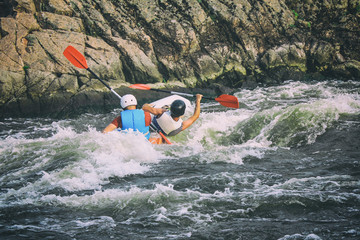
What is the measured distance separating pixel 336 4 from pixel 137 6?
9.52 metres

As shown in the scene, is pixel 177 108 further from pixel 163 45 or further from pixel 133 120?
pixel 163 45

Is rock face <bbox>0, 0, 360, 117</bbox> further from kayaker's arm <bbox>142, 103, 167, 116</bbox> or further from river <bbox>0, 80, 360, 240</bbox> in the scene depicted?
kayaker's arm <bbox>142, 103, 167, 116</bbox>

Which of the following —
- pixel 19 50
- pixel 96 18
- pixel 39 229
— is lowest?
pixel 39 229

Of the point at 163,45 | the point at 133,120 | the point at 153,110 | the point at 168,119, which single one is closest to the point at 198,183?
the point at 133,120

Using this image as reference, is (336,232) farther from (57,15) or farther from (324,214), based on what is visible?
(57,15)

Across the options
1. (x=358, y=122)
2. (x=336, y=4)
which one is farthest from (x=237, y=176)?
(x=336, y=4)

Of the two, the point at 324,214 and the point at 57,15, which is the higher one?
the point at 57,15

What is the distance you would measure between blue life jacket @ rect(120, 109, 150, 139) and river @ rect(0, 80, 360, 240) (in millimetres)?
273

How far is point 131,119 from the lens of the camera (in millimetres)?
5973

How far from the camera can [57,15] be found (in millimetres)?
12008

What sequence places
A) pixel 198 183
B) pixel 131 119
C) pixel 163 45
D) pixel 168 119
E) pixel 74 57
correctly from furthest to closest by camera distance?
1. pixel 163 45
2. pixel 74 57
3. pixel 168 119
4. pixel 131 119
5. pixel 198 183

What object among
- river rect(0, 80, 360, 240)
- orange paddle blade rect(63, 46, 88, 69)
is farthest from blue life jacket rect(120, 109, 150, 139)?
orange paddle blade rect(63, 46, 88, 69)

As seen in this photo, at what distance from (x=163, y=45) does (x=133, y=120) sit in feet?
27.2

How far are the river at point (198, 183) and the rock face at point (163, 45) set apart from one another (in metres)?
4.66
